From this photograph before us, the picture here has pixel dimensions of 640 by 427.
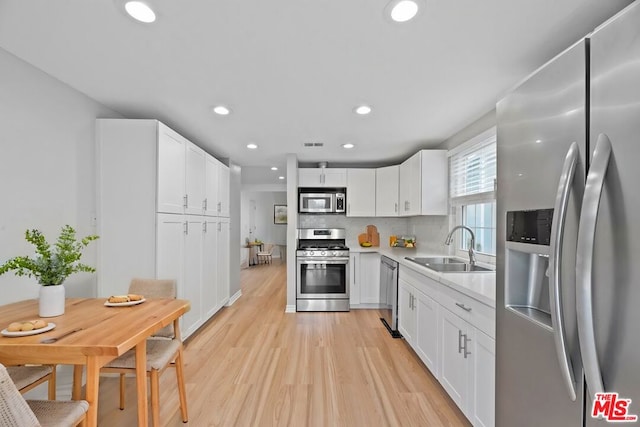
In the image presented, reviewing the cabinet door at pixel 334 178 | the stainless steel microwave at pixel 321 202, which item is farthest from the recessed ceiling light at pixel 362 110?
the stainless steel microwave at pixel 321 202

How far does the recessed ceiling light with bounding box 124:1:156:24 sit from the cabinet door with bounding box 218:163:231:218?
2.73m

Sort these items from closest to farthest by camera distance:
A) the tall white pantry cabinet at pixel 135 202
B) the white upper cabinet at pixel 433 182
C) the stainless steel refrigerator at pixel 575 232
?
the stainless steel refrigerator at pixel 575 232, the tall white pantry cabinet at pixel 135 202, the white upper cabinet at pixel 433 182

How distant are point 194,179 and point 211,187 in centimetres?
50

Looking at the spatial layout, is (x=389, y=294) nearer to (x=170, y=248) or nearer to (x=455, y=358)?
(x=455, y=358)

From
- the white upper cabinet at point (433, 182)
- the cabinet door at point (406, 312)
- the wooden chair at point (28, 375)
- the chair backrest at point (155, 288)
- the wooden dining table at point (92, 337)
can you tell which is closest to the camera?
the wooden dining table at point (92, 337)

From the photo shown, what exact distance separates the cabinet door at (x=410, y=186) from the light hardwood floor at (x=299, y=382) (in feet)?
5.19

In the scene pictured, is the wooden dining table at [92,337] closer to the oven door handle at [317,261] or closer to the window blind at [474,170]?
the oven door handle at [317,261]

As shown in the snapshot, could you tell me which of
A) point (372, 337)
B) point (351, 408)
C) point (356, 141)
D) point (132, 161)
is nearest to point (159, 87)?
point (132, 161)

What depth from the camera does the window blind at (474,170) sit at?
2742mm

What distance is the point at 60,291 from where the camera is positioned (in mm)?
1668

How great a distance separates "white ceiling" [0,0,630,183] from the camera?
1.43m

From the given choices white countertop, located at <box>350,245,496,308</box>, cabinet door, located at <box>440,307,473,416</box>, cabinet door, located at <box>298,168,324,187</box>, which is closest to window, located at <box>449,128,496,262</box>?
white countertop, located at <box>350,245,496,308</box>

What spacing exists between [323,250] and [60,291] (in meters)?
3.16

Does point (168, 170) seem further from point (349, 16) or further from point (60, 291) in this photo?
point (349, 16)
